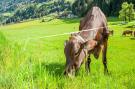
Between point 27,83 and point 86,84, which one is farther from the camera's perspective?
point 86,84

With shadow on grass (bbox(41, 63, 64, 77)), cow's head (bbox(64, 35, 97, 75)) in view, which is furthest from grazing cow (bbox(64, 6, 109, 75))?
shadow on grass (bbox(41, 63, 64, 77))

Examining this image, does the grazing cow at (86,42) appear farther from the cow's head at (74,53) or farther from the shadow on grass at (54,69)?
the shadow on grass at (54,69)

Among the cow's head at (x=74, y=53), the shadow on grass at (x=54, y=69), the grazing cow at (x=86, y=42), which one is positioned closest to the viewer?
the cow's head at (x=74, y=53)

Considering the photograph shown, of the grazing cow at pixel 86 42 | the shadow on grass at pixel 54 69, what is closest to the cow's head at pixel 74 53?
the grazing cow at pixel 86 42

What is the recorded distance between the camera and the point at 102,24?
1342 centimetres

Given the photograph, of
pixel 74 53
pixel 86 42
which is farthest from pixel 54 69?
pixel 74 53

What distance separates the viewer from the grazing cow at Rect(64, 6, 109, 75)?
10.1 meters

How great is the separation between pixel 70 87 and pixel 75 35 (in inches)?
139

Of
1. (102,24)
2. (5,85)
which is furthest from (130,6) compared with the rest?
(5,85)

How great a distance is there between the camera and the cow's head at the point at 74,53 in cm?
994

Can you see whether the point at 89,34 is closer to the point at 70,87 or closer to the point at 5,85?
the point at 70,87

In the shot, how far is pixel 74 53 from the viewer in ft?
33.6

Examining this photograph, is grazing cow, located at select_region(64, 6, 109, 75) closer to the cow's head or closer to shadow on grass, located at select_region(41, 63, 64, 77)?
the cow's head

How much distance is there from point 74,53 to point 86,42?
944mm
